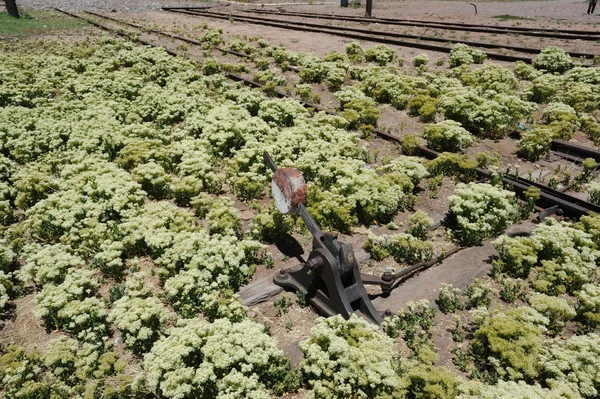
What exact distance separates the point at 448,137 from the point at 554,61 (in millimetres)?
6509

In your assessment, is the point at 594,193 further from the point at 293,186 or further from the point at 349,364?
the point at 349,364

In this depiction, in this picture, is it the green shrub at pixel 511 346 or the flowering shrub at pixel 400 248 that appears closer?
the green shrub at pixel 511 346

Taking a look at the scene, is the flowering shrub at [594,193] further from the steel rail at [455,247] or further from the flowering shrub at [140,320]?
the flowering shrub at [140,320]

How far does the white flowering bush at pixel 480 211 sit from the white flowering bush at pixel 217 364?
3043 mm

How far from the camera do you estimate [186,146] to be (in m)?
7.71

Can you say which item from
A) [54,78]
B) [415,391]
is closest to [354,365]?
[415,391]

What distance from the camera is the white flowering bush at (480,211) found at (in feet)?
18.1

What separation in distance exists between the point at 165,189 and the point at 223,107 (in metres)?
2.98

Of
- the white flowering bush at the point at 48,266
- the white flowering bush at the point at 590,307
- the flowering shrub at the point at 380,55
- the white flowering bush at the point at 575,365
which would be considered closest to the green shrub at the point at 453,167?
the white flowering bush at the point at 590,307

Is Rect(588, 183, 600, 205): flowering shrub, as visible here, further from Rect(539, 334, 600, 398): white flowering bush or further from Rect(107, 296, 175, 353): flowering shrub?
Rect(107, 296, 175, 353): flowering shrub

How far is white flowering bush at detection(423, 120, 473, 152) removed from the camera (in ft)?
25.2

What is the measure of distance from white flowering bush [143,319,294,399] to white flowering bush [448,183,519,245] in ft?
9.98


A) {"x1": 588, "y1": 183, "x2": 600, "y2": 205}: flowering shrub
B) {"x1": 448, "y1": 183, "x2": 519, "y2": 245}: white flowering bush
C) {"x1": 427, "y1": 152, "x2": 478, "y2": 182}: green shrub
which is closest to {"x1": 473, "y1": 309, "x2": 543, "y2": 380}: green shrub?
{"x1": 448, "y1": 183, "x2": 519, "y2": 245}: white flowering bush

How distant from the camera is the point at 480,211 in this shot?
5.52 m
